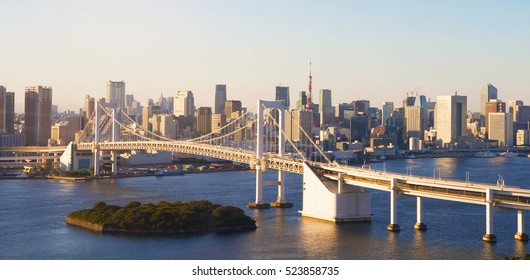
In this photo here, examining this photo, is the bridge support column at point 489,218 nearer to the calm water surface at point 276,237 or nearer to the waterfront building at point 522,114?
the calm water surface at point 276,237

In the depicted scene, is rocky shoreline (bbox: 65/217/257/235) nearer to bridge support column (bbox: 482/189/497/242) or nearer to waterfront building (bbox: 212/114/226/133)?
bridge support column (bbox: 482/189/497/242)

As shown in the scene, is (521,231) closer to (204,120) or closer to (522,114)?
(204,120)

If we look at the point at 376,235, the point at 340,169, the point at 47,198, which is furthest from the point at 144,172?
the point at 376,235

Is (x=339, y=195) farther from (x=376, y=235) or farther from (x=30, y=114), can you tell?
(x=30, y=114)

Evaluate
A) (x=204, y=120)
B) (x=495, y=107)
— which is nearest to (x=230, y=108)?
(x=204, y=120)

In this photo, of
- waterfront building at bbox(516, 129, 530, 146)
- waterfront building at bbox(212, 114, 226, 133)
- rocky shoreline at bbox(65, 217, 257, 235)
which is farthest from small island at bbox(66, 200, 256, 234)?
waterfront building at bbox(516, 129, 530, 146)

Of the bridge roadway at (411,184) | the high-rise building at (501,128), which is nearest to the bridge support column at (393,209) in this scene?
the bridge roadway at (411,184)
